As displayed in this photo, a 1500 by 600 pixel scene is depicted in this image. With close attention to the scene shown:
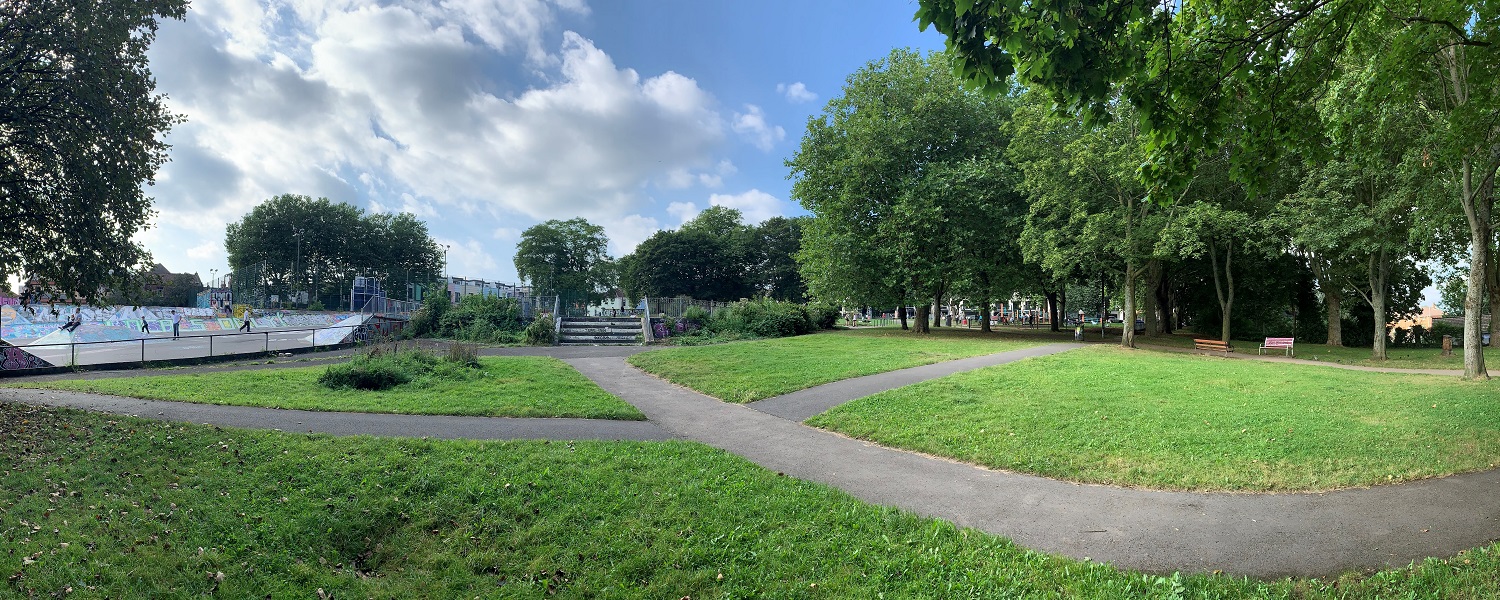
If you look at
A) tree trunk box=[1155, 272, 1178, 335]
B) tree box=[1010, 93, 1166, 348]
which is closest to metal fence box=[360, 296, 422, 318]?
tree box=[1010, 93, 1166, 348]

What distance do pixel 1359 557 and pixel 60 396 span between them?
16916 mm

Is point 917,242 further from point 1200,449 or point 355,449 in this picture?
point 355,449

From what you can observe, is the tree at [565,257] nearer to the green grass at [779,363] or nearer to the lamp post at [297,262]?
the lamp post at [297,262]

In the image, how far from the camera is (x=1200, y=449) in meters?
6.77

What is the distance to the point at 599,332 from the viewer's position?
2644cm

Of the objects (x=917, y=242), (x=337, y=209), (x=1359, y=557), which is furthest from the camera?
(x=337, y=209)

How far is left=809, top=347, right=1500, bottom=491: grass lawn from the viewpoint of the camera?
6.00 meters

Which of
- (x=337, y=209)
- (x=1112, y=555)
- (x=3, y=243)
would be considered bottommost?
(x=1112, y=555)

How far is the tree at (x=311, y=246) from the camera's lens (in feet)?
210

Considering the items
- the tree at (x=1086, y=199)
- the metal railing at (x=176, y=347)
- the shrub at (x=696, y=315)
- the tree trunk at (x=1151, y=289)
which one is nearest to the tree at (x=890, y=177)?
the tree at (x=1086, y=199)

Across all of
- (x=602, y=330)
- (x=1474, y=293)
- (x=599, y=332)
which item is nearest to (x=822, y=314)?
(x=602, y=330)

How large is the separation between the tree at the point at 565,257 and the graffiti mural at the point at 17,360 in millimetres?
58859

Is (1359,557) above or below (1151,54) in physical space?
below

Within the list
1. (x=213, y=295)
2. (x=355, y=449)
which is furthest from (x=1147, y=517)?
(x=213, y=295)
